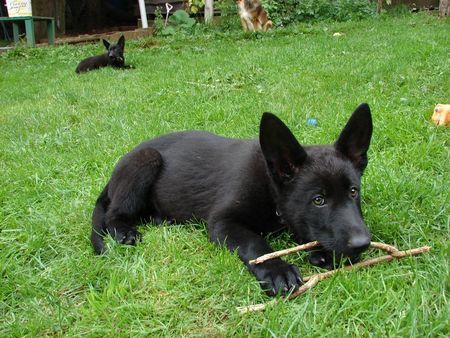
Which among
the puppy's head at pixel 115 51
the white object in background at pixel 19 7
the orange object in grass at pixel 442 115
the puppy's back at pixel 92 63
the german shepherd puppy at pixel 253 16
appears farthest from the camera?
the white object in background at pixel 19 7

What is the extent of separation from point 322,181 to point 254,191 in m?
0.50

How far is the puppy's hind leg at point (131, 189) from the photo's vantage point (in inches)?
124

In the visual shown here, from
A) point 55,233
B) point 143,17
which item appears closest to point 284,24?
point 143,17

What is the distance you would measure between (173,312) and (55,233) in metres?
1.28

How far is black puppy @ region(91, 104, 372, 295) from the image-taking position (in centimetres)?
236

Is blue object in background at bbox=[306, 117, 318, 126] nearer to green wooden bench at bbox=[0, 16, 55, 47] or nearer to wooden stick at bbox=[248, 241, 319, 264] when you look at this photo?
wooden stick at bbox=[248, 241, 319, 264]

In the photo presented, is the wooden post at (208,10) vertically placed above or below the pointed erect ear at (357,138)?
above

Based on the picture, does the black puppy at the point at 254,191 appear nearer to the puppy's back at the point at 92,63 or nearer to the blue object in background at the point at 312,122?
the blue object in background at the point at 312,122

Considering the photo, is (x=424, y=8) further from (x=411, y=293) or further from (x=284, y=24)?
(x=411, y=293)

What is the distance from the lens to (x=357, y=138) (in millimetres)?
2615

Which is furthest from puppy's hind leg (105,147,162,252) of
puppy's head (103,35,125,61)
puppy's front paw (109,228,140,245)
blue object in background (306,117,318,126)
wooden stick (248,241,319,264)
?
puppy's head (103,35,125,61)

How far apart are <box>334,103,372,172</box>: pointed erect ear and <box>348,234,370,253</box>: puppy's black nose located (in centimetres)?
55

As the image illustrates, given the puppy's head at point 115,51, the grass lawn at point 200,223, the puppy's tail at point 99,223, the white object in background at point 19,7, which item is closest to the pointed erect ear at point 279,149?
the grass lawn at point 200,223

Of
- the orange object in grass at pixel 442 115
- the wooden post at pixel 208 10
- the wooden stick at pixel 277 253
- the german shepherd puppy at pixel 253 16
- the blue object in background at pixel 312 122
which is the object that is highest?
the wooden post at pixel 208 10
